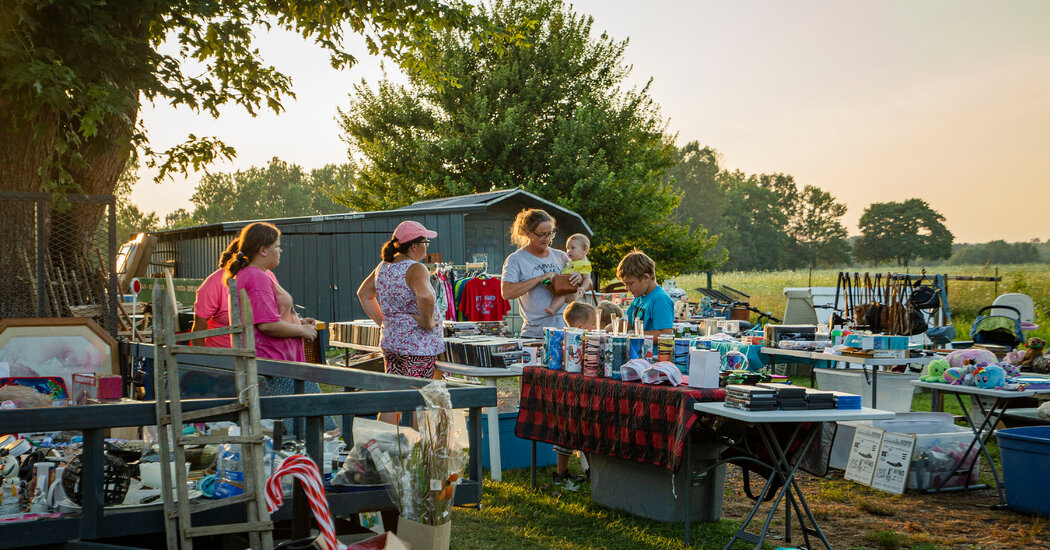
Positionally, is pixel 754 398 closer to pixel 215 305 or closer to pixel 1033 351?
pixel 215 305

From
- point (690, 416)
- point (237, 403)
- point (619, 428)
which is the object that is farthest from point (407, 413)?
point (619, 428)

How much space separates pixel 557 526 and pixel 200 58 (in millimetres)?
6843

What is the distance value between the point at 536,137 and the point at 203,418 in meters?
25.2

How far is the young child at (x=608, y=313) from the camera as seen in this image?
5.95 m

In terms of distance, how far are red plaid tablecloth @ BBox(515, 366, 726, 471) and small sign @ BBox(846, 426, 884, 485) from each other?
2451mm

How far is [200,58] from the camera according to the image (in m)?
Answer: 9.66

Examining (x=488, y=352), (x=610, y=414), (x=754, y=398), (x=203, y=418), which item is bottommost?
(x=610, y=414)

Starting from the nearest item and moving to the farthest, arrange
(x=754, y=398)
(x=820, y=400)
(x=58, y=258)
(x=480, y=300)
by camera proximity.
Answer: (x=754, y=398) → (x=820, y=400) → (x=58, y=258) → (x=480, y=300)

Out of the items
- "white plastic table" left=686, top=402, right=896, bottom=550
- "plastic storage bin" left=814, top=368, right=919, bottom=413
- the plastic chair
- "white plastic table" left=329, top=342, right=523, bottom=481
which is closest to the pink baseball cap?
"white plastic table" left=329, top=342, right=523, bottom=481

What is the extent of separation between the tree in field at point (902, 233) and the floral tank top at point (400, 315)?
215 ft

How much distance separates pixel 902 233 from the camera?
70875mm

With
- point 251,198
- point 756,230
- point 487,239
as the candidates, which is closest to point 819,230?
point 756,230

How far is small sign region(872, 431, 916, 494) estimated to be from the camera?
252 inches

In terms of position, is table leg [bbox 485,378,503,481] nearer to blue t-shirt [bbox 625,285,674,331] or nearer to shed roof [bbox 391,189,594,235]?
blue t-shirt [bbox 625,285,674,331]
